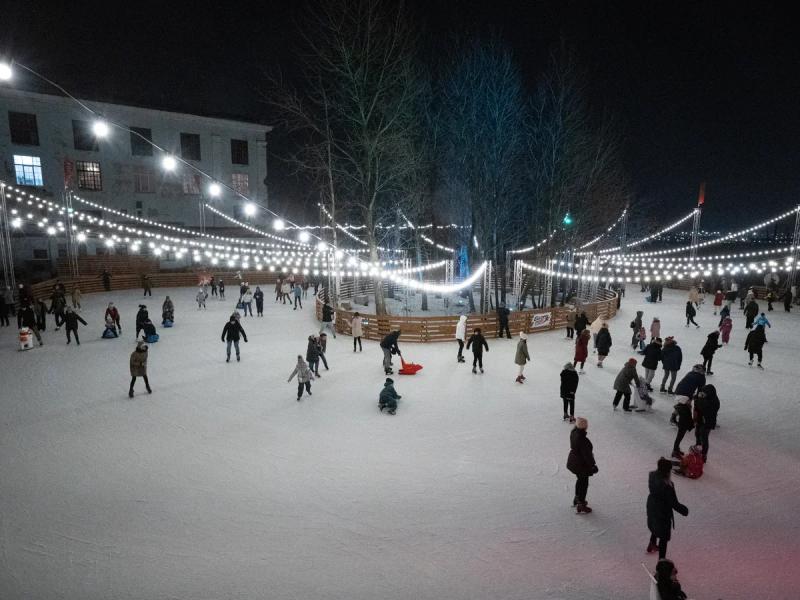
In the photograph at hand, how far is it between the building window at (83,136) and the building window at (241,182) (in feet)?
31.5

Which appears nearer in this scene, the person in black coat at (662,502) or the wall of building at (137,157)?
the person in black coat at (662,502)

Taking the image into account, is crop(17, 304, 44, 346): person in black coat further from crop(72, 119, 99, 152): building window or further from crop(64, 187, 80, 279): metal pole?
crop(72, 119, 99, 152): building window

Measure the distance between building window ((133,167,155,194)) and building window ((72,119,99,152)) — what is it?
294 centimetres

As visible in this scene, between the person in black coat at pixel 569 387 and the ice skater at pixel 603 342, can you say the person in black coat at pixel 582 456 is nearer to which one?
the person in black coat at pixel 569 387

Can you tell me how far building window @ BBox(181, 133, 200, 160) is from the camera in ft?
114

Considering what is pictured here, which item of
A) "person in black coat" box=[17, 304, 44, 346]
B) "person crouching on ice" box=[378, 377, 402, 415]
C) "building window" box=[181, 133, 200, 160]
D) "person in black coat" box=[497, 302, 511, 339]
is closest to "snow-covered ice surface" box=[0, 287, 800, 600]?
"person crouching on ice" box=[378, 377, 402, 415]

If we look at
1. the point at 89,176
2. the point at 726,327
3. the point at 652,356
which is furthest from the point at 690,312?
the point at 89,176

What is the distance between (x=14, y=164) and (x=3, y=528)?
113 feet

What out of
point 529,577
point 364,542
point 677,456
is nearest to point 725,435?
point 677,456

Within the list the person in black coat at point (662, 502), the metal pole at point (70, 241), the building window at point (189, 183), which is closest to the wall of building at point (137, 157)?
the building window at point (189, 183)

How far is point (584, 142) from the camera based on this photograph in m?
20.3

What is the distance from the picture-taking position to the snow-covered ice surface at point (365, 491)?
472cm

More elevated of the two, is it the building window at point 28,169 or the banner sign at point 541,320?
the building window at point 28,169

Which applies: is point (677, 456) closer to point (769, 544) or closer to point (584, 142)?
point (769, 544)
